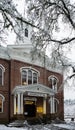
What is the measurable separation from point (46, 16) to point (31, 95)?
1808 centimetres

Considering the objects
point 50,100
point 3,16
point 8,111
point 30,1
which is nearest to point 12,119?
point 8,111

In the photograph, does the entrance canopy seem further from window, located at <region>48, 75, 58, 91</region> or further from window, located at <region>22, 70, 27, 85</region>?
window, located at <region>48, 75, 58, 91</region>

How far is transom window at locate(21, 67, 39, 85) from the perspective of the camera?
3497 cm

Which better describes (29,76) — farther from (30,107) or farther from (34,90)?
(30,107)

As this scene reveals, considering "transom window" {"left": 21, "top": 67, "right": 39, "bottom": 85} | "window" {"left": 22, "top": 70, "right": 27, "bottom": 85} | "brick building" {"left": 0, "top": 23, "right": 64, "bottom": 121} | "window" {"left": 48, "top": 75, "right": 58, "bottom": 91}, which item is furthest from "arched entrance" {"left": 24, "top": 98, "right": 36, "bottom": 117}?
"window" {"left": 48, "top": 75, "right": 58, "bottom": 91}

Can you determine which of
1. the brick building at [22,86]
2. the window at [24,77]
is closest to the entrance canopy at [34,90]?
the brick building at [22,86]

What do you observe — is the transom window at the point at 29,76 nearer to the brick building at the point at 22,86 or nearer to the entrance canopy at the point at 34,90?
the brick building at the point at 22,86

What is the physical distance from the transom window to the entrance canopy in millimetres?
1734

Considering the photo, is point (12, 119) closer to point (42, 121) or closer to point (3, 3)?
point (42, 121)

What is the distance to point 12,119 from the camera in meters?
32.4

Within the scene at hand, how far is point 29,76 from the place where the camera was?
117ft

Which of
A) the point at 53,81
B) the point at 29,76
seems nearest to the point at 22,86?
the point at 29,76

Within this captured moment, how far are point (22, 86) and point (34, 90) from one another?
179 centimetres

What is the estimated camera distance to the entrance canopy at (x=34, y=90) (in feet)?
106
